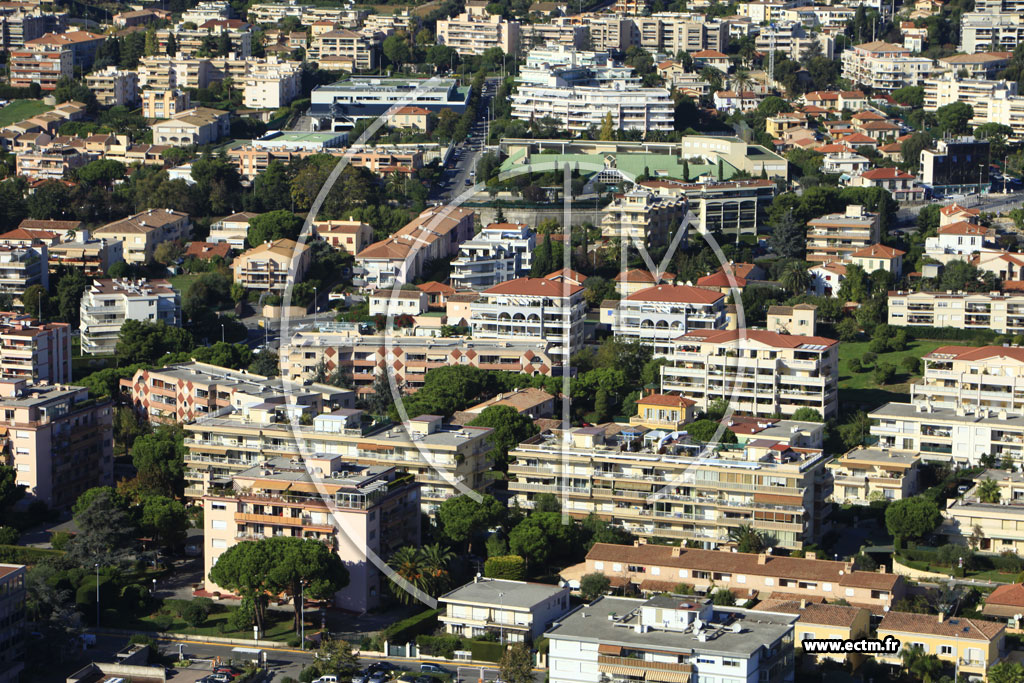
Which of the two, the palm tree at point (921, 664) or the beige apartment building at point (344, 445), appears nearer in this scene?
the palm tree at point (921, 664)

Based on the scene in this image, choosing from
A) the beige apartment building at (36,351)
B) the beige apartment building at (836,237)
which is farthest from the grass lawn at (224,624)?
the beige apartment building at (836,237)

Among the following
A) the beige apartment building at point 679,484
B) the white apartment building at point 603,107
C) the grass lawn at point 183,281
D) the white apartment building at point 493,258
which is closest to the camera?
the beige apartment building at point 679,484

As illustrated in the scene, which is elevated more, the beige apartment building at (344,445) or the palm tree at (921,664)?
the beige apartment building at (344,445)

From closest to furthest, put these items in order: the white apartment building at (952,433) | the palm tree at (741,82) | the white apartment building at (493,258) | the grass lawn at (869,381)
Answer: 1. the white apartment building at (952,433)
2. the grass lawn at (869,381)
3. the white apartment building at (493,258)
4. the palm tree at (741,82)

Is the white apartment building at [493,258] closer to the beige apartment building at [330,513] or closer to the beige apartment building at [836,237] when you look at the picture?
the beige apartment building at [836,237]

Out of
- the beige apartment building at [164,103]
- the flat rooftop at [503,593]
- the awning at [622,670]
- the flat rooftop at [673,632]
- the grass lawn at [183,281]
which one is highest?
the beige apartment building at [164,103]

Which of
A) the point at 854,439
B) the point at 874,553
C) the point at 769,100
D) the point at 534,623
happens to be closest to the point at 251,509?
the point at 534,623
